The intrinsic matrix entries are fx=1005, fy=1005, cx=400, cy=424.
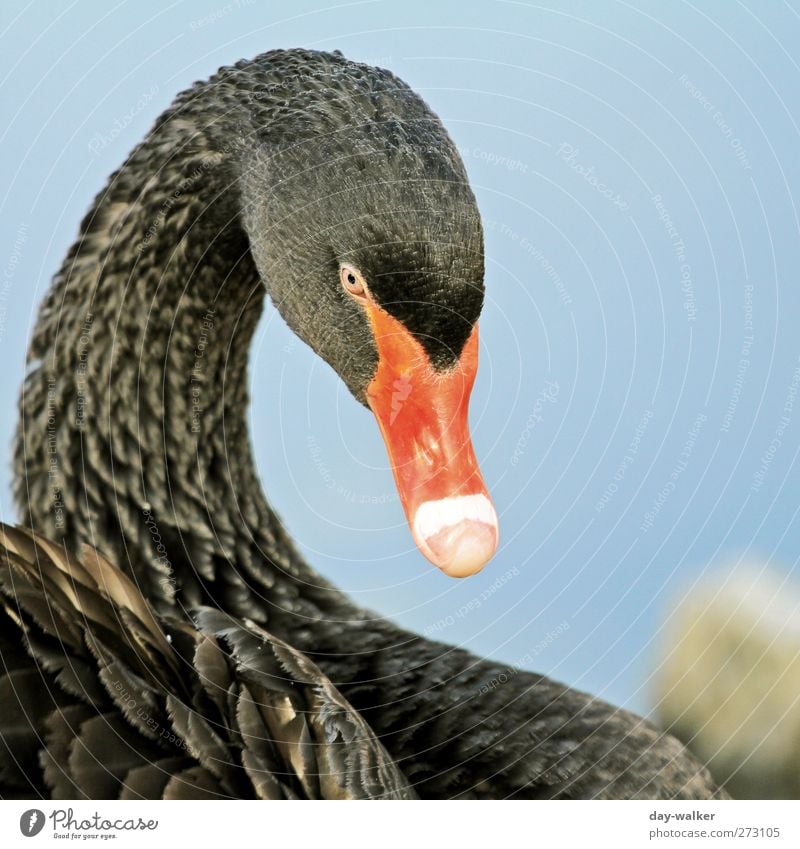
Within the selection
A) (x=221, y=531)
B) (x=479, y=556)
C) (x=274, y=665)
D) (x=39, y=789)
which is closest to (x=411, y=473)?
(x=479, y=556)

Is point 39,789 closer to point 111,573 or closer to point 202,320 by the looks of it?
point 111,573

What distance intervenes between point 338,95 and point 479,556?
0.54 m

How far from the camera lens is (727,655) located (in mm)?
1799
